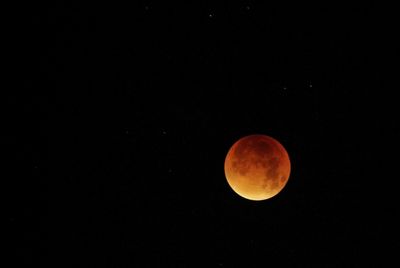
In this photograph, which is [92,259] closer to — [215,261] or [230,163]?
[215,261]

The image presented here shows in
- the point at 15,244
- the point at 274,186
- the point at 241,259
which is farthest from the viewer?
the point at 241,259

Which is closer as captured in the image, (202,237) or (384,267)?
(384,267)

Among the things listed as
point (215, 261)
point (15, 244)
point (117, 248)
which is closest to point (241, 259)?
point (215, 261)

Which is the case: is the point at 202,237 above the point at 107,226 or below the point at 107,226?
above

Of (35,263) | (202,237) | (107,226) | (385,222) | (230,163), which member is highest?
(385,222)

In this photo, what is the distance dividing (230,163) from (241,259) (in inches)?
308

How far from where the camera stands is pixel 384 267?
13.3 m

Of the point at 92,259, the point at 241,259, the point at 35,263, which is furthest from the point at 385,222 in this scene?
the point at 35,263

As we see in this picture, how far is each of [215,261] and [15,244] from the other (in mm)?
7652

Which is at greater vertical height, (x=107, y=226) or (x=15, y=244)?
(x=107, y=226)

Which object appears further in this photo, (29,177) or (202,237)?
(202,237)

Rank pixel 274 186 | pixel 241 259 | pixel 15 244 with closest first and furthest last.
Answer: pixel 274 186
pixel 15 244
pixel 241 259

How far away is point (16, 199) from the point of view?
12648 millimetres

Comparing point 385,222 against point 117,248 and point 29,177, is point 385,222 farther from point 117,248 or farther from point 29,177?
point 29,177
